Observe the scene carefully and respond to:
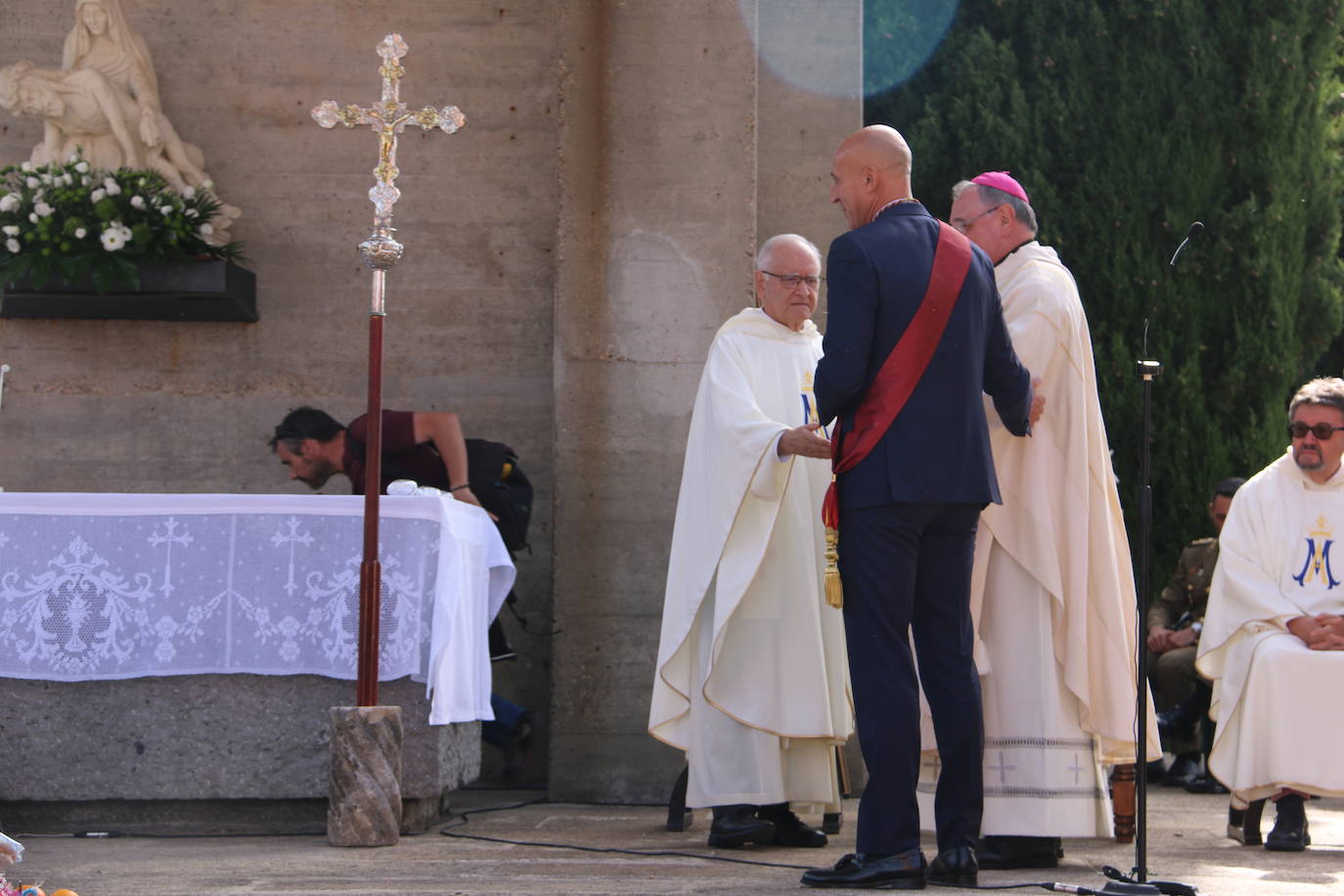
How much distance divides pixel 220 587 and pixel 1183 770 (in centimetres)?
531

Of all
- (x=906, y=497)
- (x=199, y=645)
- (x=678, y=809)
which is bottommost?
(x=678, y=809)

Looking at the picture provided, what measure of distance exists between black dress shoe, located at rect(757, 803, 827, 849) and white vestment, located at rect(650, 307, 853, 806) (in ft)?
0.20

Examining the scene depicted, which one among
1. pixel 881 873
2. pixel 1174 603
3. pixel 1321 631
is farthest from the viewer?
pixel 1174 603

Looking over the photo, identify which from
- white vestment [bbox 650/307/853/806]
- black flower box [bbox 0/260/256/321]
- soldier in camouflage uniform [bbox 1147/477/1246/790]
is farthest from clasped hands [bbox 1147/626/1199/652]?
black flower box [bbox 0/260/256/321]

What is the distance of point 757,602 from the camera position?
6.31m

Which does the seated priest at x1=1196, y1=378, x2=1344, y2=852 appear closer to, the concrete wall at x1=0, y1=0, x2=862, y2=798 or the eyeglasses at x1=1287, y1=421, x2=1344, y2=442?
the eyeglasses at x1=1287, y1=421, x2=1344, y2=442

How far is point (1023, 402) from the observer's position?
17.2 ft

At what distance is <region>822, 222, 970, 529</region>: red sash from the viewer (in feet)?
15.9

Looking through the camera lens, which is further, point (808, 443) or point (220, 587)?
point (220, 587)

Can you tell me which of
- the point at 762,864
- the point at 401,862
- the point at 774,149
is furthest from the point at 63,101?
the point at 762,864

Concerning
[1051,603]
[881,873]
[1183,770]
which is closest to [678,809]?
[1051,603]

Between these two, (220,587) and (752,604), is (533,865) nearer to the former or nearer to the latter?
(752,604)

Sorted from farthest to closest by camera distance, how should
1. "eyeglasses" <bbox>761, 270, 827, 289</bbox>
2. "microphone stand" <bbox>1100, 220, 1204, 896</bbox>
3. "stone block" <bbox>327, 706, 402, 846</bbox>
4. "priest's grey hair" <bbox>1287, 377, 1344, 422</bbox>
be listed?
"priest's grey hair" <bbox>1287, 377, 1344, 422</bbox> → "eyeglasses" <bbox>761, 270, 827, 289</bbox> → "stone block" <bbox>327, 706, 402, 846</bbox> → "microphone stand" <bbox>1100, 220, 1204, 896</bbox>

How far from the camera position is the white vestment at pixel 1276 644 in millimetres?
6484
